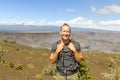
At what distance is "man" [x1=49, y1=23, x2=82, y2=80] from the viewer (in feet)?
26.2

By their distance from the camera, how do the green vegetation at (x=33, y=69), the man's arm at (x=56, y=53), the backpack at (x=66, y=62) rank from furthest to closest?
the green vegetation at (x=33, y=69)
the backpack at (x=66, y=62)
the man's arm at (x=56, y=53)

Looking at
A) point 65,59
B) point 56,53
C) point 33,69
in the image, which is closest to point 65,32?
point 56,53

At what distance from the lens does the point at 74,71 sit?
8.12 metres

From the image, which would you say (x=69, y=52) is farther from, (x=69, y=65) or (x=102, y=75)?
(x=102, y=75)

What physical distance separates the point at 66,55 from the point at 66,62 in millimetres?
193

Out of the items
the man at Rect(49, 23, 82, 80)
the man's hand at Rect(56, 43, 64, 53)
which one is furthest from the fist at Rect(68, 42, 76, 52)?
the man's hand at Rect(56, 43, 64, 53)

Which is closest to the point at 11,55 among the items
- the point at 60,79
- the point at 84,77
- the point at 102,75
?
the point at 102,75

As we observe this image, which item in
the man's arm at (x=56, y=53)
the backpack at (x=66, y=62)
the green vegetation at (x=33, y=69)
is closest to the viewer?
the man's arm at (x=56, y=53)

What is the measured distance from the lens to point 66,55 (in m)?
8.18

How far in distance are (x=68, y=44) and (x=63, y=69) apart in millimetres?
696

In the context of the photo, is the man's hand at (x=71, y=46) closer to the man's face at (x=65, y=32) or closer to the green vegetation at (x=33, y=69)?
the man's face at (x=65, y=32)

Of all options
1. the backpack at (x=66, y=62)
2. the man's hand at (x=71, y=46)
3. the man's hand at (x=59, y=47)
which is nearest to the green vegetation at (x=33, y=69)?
the backpack at (x=66, y=62)

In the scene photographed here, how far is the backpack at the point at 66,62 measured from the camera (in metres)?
8.09

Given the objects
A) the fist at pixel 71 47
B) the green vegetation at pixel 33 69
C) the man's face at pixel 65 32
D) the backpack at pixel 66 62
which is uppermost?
the man's face at pixel 65 32
